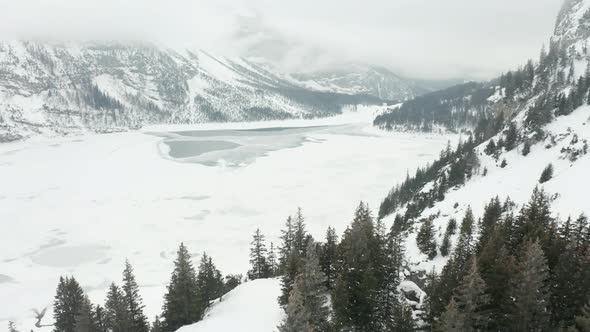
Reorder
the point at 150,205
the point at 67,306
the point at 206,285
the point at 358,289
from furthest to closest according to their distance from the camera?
the point at 150,205 → the point at 206,285 → the point at 67,306 → the point at 358,289

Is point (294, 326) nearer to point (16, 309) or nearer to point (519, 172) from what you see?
point (16, 309)

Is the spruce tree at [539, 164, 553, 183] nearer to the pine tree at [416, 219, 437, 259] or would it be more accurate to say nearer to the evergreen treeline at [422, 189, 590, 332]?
the pine tree at [416, 219, 437, 259]

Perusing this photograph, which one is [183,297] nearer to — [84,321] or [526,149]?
[84,321]

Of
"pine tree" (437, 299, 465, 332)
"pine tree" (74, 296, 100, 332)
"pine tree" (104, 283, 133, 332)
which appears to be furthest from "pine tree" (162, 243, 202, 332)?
"pine tree" (437, 299, 465, 332)

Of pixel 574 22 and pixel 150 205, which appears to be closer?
pixel 150 205

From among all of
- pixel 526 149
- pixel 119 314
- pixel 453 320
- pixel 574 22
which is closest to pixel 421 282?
pixel 453 320

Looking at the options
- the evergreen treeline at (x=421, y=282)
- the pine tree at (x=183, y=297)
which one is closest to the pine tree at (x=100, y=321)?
the evergreen treeline at (x=421, y=282)

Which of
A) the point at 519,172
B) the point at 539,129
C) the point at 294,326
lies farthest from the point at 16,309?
the point at 539,129
